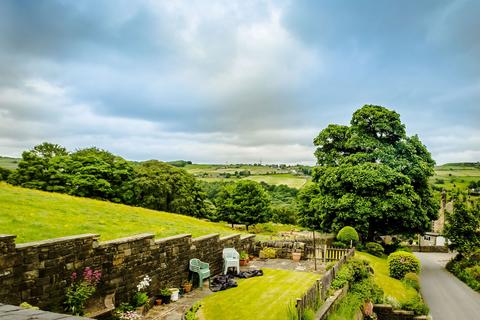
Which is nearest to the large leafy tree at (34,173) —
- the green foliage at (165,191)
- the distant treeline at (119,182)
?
the distant treeline at (119,182)

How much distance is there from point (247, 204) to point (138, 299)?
1535 inches

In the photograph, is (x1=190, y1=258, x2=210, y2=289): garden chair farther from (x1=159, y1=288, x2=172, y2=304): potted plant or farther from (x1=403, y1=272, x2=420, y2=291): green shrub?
(x1=403, y1=272, x2=420, y2=291): green shrub

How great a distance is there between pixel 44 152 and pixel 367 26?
5994 centimetres

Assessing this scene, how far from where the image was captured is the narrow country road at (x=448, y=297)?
1700 cm

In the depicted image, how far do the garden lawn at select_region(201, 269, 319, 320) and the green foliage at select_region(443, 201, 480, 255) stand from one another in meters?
19.9

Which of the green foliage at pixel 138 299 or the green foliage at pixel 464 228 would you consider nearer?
the green foliage at pixel 138 299

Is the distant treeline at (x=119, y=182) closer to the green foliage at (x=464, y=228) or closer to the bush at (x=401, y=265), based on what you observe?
the green foliage at (x=464, y=228)

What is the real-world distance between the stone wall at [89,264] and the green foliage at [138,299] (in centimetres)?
16

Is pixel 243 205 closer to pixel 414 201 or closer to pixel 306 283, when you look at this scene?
pixel 414 201

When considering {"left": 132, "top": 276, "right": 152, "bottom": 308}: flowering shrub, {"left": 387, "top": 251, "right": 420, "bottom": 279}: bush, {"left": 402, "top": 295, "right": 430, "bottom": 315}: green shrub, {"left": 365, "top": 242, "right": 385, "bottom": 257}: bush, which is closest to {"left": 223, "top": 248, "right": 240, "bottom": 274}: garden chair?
{"left": 132, "top": 276, "right": 152, "bottom": 308}: flowering shrub

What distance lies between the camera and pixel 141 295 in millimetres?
9711

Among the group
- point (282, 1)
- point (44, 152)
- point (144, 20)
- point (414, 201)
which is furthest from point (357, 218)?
point (44, 152)

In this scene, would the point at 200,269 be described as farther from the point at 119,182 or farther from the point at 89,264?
the point at 119,182

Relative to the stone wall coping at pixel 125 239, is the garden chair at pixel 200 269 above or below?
below
